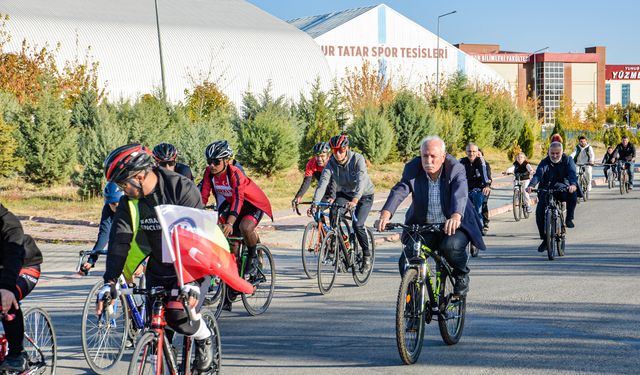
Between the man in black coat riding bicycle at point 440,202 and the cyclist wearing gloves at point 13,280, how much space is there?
9.60 feet

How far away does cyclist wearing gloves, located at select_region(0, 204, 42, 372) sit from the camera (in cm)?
542

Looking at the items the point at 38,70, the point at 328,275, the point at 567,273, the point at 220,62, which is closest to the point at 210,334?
the point at 328,275

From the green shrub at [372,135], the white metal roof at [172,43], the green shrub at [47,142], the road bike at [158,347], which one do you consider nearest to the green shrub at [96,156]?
the green shrub at [47,142]

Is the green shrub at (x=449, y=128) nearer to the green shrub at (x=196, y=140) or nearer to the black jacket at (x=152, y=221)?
the green shrub at (x=196, y=140)

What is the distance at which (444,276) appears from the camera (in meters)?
7.82

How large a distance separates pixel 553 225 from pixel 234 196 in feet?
20.0

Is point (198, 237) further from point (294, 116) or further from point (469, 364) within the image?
point (294, 116)

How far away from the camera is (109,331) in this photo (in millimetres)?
7422

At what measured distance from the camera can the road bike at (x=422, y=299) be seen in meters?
7.07

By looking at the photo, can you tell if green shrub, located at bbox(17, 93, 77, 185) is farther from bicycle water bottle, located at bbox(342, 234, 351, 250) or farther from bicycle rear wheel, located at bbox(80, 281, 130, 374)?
bicycle rear wheel, located at bbox(80, 281, 130, 374)

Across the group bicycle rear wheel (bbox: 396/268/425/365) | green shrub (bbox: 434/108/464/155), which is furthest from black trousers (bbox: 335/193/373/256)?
green shrub (bbox: 434/108/464/155)

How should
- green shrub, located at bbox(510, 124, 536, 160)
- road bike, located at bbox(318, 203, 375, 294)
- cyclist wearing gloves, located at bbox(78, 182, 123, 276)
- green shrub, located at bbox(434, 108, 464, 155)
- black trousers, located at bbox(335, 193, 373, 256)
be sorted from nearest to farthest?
cyclist wearing gloves, located at bbox(78, 182, 123, 276)
road bike, located at bbox(318, 203, 375, 294)
black trousers, located at bbox(335, 193, 373, 256)
green shrub, located at bbox(434, 108, 464, 155)
green shrub, located at bbox(510, 124, 536, 160)

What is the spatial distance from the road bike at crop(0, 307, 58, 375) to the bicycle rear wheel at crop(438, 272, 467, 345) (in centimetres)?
311

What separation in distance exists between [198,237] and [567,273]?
810 cm
